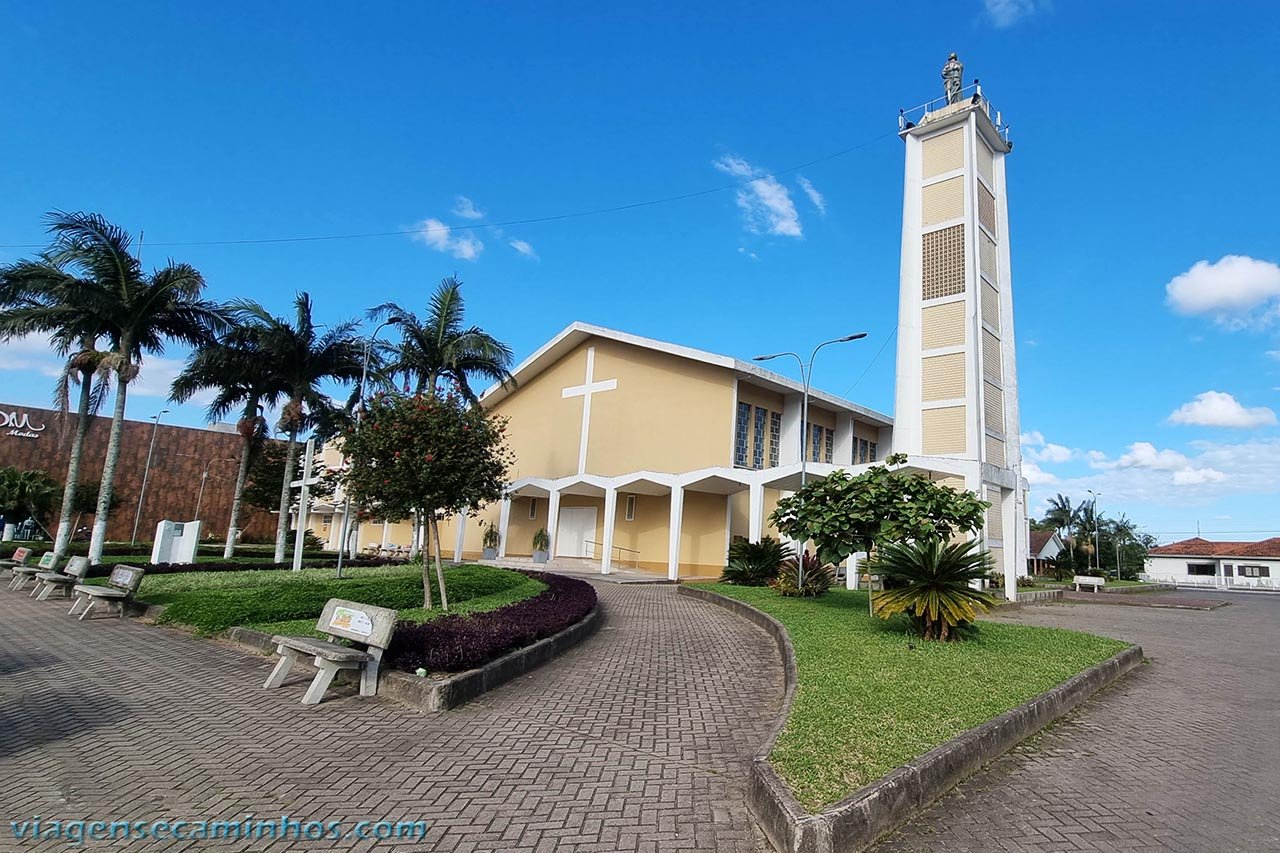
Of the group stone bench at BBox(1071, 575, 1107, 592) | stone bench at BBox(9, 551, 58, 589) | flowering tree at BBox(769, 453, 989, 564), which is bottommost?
stone bench at BBox(9, 551, 58, 589)

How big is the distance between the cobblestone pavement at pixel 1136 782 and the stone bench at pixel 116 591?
1126 cm

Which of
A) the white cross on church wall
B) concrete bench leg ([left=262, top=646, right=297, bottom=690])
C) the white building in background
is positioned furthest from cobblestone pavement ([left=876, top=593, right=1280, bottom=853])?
the white building in background

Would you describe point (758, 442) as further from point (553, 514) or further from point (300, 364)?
point (300, 364)

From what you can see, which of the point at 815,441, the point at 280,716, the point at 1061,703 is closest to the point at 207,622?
the point at 280,716

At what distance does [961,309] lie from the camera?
22.2 m

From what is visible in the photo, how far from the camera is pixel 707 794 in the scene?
4.28m

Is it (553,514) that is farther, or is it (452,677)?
(553,514)

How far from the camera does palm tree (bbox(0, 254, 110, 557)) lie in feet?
51.8

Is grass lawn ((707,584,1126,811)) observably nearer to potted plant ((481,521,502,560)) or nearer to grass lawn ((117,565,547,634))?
grass lawn ((117,565,547,634))

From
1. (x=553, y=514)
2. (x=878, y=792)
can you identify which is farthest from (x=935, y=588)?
(x=553, y=514)

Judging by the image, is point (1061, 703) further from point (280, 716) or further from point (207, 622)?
point (207, 622)

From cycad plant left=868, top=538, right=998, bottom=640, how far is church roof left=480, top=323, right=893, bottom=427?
1408cm

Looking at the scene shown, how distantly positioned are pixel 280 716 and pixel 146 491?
4251 centimetres

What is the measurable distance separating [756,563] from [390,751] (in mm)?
13731
